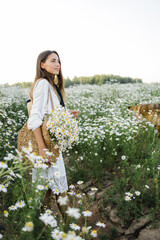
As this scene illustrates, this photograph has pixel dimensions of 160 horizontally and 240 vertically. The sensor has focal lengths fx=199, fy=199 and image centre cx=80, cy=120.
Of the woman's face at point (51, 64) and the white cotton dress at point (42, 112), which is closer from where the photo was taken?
the white cotton dress at point (42, 112)

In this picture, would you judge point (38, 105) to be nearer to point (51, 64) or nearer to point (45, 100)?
point (45, 100)

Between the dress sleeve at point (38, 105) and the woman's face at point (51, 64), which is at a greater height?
the woman's face at point (51, 64)

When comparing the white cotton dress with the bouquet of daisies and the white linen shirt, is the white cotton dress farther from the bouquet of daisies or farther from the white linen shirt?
the bouquet of daisies

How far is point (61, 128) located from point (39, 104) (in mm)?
450

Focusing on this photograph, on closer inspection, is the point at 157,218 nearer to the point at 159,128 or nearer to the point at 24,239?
the point at 24,239

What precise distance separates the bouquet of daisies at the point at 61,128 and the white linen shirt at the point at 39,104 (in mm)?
167

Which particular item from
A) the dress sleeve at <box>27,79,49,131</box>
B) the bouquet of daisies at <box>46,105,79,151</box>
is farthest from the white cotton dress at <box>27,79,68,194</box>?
the bouquet of daisies at <box>46,105,79,151</box>

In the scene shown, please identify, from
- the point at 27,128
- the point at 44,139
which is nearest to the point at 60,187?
the point at 44,139

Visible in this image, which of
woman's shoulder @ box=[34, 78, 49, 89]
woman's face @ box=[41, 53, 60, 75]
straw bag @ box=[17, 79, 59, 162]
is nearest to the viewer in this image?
straw bag @ box=[17, 79, 59, 162]

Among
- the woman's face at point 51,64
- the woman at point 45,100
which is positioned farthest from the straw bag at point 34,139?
the woman's face at point 51,64

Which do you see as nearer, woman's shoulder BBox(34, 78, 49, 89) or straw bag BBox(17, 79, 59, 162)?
straw bag BBox(17, 79, 59, 162)

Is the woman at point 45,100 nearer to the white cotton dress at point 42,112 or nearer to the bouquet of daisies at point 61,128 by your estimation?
the white cotton dress at point 42,112

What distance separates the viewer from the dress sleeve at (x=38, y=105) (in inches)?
86.7

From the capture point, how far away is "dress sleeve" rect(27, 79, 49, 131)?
220 cm
